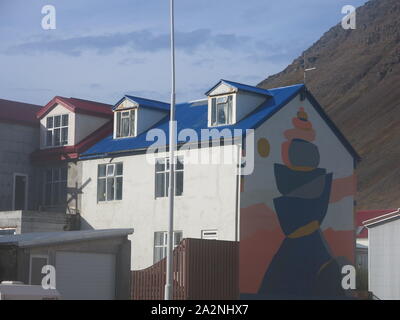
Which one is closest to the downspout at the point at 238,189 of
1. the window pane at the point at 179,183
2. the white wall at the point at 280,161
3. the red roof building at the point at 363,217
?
the white wall at the point at 280,161

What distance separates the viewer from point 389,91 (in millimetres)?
153875

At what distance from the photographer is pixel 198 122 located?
42.1 meters

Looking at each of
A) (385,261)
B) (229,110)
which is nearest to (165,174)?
(229,110)

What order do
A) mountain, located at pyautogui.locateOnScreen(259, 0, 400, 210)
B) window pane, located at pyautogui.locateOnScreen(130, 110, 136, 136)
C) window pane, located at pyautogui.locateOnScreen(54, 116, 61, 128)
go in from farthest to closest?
mountain, located at pyautogui.locateOnScreen(259, 0, 400, 210) < window pane, located at pyautogui.locateOnScreen(54, 116, 61, 128) < window pane, located at pyautogui.locateOnScreen(130, 110, 136, 136)

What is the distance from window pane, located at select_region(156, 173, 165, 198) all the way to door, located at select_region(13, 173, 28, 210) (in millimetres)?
8819

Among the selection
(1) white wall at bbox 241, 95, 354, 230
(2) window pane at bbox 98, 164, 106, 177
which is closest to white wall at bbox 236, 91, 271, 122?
(1) white wall at bbox 241, 95, 354, 230

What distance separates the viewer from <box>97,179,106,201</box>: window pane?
4384cm

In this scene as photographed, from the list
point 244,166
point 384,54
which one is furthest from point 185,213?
point 384,54

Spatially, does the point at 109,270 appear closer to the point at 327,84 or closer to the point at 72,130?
the point at 72,130

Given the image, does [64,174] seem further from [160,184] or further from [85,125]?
[160,184]

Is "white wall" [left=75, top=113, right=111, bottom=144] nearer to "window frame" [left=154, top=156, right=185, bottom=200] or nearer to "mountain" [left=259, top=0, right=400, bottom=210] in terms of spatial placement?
"window frame" [left=154, top=156, right=185, bottom=200]

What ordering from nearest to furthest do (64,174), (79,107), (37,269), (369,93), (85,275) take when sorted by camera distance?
1. (37,269)
2. (85,275)
3. (64,174)
4. (79,107)
5. (369,93)

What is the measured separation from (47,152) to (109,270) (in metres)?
14.1

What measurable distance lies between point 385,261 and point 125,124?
14.0 m
